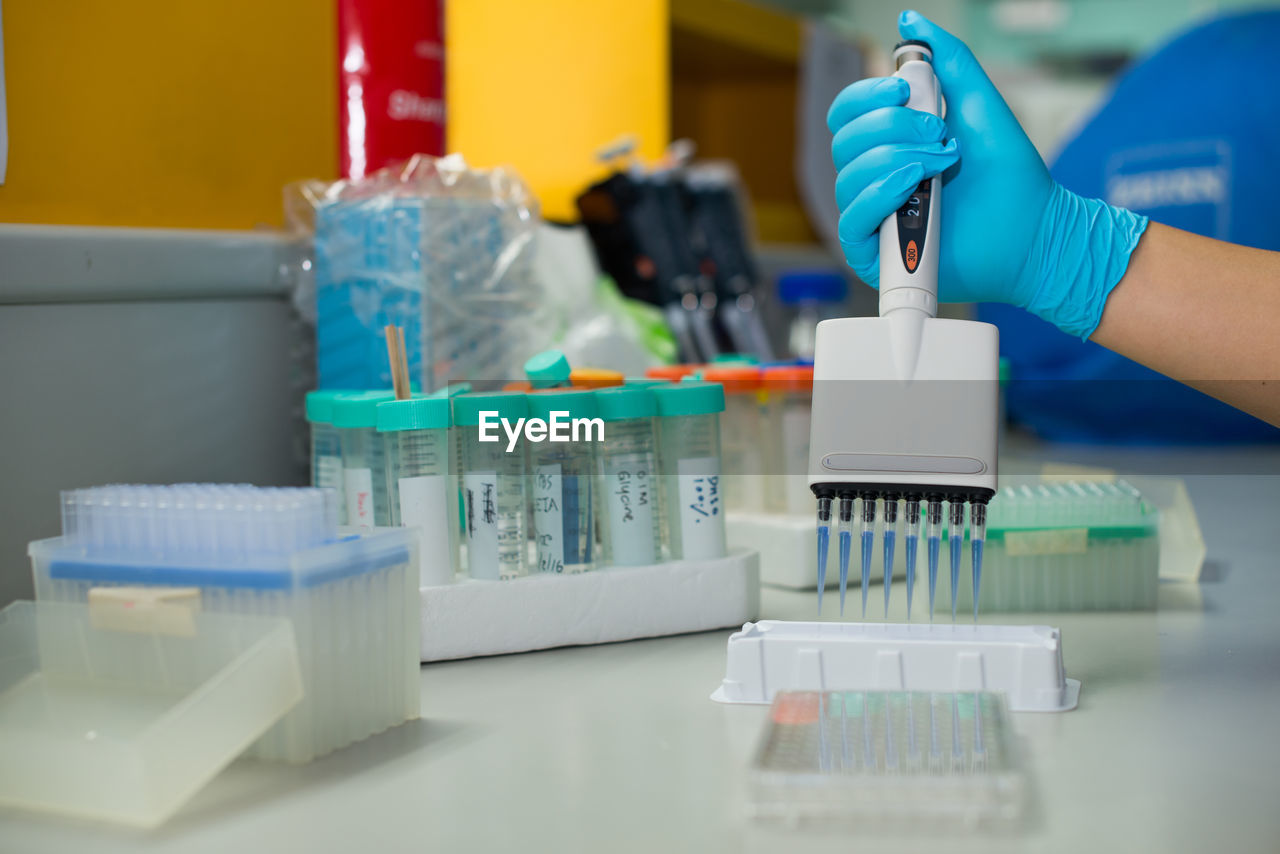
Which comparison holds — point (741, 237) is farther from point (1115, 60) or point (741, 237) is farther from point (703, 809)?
point (1115, 60)

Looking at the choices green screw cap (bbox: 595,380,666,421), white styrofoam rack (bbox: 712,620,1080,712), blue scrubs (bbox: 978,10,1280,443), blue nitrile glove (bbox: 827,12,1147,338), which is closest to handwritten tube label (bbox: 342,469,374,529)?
green screw cap (bbox: 595,380,666,421)

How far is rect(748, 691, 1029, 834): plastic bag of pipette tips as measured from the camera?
2.04ft

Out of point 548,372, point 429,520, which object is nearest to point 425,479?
point 429,520

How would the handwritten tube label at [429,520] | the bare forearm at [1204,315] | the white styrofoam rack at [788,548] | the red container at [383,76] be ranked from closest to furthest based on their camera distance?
the handwritten tube label at [429,520] → the bare forearm at [1204,315] → the white styrofoam rack at [788,548] → the red container at [383,76]

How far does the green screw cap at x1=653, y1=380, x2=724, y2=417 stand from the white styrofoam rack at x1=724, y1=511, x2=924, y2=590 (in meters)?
0.18

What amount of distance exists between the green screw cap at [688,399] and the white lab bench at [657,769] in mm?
198

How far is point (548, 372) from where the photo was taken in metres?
1.02

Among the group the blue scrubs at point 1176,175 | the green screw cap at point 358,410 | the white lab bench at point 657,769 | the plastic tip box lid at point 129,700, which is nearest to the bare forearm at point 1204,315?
the white lab bench at point 657,769

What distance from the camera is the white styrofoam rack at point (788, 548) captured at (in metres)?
1.19

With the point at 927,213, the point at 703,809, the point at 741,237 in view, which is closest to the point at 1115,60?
the point at 741,237

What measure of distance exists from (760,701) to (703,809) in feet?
0.64

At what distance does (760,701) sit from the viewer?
850 millimetres

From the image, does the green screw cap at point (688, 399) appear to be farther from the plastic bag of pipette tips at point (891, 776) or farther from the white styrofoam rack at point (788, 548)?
the plastic bag of pipette tips at point (891, 776)

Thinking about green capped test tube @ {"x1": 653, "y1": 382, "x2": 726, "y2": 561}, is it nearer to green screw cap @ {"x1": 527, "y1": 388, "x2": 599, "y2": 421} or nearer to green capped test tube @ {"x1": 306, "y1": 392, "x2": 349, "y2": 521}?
green screw cap @ {"x1": 527, "y1": 388, "x2": 599, "y2": 421}
